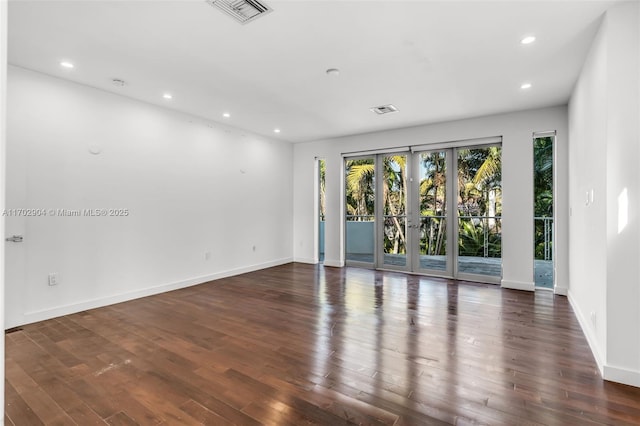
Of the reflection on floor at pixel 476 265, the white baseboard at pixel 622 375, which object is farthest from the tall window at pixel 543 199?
the white baseboard at pixel 622 375

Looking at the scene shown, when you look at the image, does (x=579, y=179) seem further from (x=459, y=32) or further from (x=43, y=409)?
(x=43, y=409)

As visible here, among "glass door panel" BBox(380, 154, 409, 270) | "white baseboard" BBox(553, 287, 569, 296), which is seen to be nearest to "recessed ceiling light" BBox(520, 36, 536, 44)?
"glass door panel" BBox(380, 154, 409, 270)

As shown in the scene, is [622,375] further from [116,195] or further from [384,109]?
[116,195]

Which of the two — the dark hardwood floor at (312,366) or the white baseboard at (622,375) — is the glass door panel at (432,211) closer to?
the dark hardwood floor at (312,366)

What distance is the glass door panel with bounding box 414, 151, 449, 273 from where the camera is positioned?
5.87 meters

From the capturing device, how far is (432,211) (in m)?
5.97

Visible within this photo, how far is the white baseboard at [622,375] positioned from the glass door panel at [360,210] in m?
4.44

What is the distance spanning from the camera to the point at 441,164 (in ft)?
19.3

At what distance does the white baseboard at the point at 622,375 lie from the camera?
2287mm

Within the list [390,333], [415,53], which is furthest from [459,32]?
[390,333]

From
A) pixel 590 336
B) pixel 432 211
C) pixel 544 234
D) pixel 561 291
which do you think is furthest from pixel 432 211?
pixel 590 336

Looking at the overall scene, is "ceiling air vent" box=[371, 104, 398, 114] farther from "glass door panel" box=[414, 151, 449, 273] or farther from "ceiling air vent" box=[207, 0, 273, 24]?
"ceiling air vent" box=[207, 0, 273, 24]

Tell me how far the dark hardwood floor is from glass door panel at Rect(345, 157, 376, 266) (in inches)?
103

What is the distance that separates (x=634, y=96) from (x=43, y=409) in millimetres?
4506
